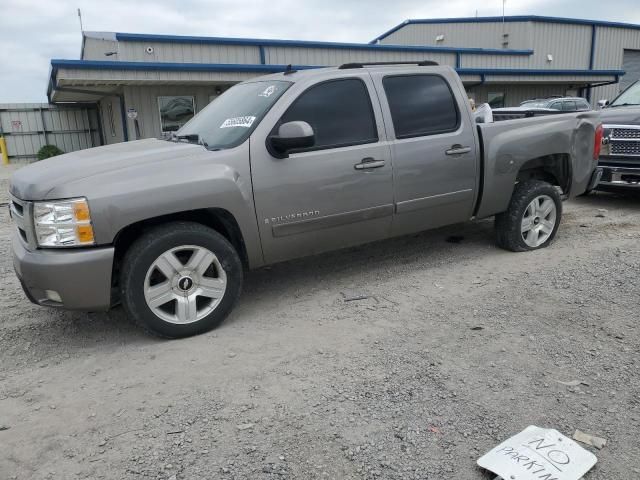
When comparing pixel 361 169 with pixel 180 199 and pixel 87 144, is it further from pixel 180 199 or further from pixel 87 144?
pixel 87 144

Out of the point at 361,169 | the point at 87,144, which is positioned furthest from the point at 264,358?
the point at 87,144

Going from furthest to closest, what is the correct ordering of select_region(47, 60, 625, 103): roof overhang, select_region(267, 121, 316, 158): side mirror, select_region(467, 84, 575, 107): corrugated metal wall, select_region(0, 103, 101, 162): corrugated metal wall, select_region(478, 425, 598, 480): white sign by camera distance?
select_region(0, 103, 101, 162): corrugated metal wall → select_region(467, 84, 575, 107): corrugated metal wall → select_region(47, 60, 625, 103): roof overhang → select_region(267, 121, 316, 158): side mirror → select_region(478, 425, 598, 480): white sign

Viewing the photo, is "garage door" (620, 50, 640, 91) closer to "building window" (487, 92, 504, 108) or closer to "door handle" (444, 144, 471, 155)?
"building window" (487, 92, 504, 108)

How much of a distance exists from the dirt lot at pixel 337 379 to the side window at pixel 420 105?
1390mm

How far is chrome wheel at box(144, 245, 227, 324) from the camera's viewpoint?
370cm

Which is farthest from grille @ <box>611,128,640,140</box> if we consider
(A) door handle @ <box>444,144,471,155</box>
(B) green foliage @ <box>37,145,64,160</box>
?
(B) green foliage @ <box>37,145,64,160</box>

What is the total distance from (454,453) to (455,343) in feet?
3.89

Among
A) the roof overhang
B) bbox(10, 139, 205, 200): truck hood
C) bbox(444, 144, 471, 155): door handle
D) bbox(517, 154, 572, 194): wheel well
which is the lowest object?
bbox(517, 154, 572, 194): wheel well

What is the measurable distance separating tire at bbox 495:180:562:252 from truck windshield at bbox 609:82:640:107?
13.7 feet

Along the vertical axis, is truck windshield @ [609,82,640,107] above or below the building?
below

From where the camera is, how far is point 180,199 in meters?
3.69

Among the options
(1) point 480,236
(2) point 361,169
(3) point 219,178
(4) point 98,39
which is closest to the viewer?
(3) point 219,178

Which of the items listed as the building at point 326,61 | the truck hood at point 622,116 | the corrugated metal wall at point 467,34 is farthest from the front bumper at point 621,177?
the corrugated metal wall at point 467,34

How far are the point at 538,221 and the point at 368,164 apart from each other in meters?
2.38
